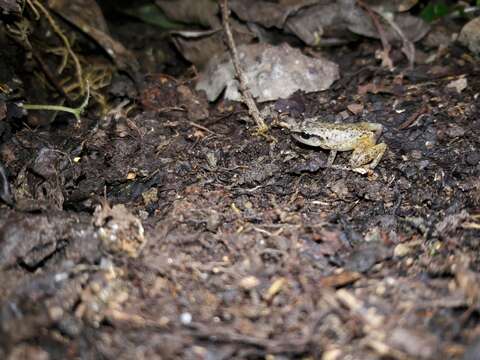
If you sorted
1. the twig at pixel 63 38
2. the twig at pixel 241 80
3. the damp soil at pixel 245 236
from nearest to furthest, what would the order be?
the damp soil at pixel 245 236
the twig at pixel 241 80
the twig at pixel 63 38

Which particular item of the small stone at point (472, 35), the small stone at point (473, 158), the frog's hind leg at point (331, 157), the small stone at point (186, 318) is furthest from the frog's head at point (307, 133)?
the small stone at point (472, 35)

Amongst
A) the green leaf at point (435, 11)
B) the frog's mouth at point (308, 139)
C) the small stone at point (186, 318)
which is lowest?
the small stone at point (186, 318)

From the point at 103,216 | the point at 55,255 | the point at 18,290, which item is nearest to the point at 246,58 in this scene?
the point at 103,216

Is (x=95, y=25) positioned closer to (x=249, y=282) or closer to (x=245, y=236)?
(x=245, y=236)

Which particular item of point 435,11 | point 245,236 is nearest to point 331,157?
point 245,236

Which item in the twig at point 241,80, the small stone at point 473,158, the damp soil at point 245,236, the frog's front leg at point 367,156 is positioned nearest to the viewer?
the damp soil at point 245,236

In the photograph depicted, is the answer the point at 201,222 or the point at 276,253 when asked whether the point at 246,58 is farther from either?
the point at 276,253

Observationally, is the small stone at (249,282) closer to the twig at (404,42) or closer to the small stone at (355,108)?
the small stone at (355,108)
